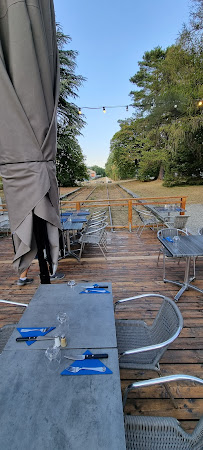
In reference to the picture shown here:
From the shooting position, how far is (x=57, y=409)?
88 cm

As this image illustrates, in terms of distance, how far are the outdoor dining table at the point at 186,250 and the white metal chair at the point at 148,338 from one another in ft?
3.64

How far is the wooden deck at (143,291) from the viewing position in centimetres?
156

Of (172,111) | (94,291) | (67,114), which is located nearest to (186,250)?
(94,291)

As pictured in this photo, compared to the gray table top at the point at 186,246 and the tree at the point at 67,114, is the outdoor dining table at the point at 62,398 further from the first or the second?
the tree at the point at 67,114

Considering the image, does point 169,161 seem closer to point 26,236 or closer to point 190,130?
point 190,130

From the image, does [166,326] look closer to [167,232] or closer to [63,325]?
[63,325]

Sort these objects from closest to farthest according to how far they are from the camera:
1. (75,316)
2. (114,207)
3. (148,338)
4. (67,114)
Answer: (75,316) < (148,338) < (114,207) < (67,114)

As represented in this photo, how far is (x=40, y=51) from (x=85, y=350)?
182 cm

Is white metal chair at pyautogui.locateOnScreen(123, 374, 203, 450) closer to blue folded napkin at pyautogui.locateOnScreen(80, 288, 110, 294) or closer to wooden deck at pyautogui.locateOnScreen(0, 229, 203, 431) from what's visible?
wooden deck at pyautogui.locateOnScreen(0, 229, 203, 431)

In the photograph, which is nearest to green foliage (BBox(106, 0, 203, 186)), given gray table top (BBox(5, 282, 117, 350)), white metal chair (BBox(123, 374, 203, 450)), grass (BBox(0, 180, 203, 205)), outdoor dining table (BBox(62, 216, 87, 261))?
grass (BBox(0, 180, 203, 205))

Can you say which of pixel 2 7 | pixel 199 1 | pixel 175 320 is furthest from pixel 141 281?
pixel 199 1

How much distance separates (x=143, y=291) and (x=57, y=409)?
222 centimetres

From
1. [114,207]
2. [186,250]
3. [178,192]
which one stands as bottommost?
[114,207]

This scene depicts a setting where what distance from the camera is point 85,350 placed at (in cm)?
118
